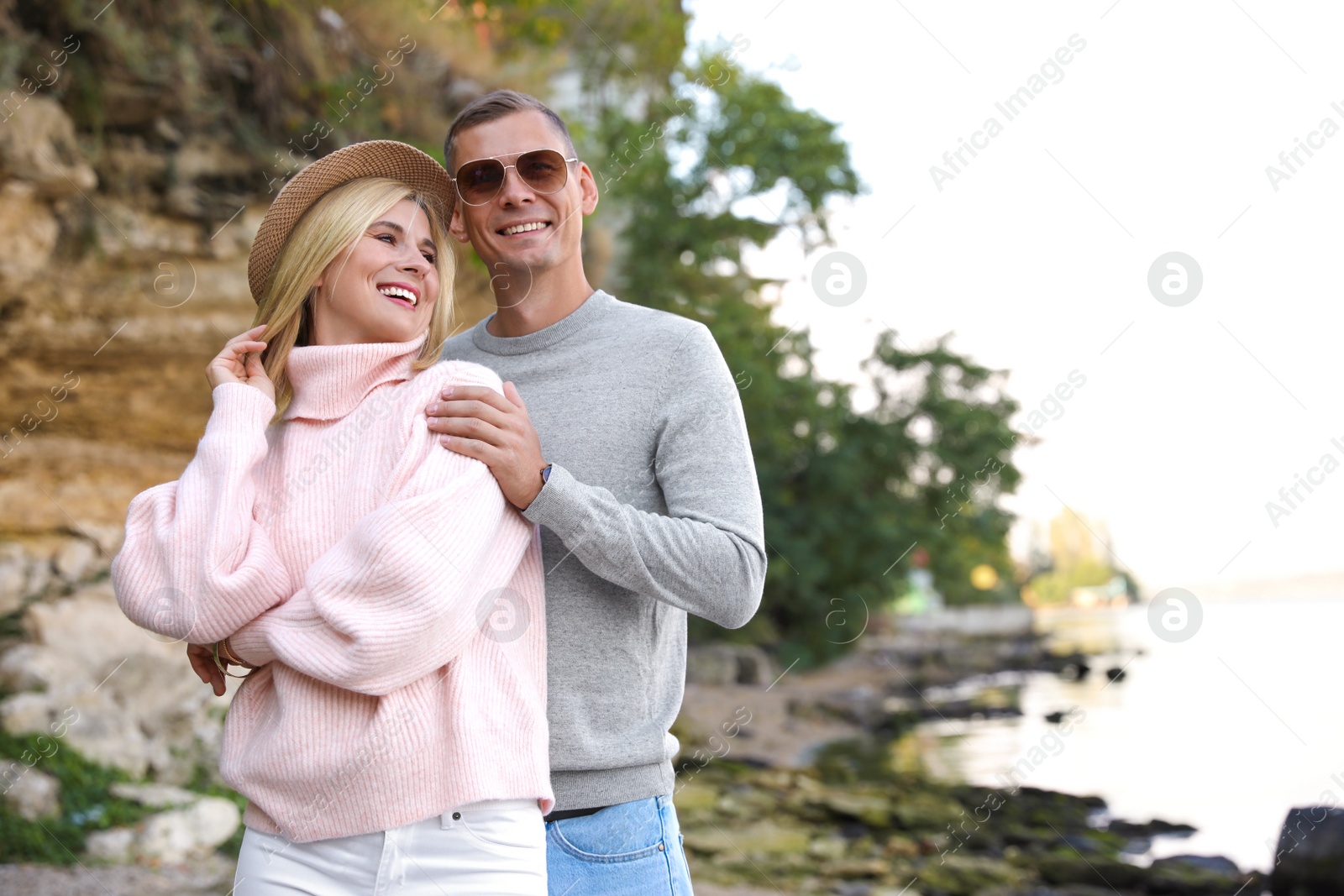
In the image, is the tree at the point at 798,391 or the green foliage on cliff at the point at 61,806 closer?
the green foliage on cliff at the point at 61,806

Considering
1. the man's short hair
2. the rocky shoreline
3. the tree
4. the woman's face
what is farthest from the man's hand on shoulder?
the tree

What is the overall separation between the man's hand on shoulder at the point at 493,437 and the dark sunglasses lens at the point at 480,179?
2.32 feet

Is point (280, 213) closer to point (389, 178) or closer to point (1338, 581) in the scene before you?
point (389, 178)

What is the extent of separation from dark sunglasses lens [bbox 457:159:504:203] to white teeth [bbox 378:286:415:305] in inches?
14.4

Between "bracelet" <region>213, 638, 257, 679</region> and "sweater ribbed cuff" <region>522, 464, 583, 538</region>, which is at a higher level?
"sweater ribbed cuff" <region>522, 464, 583, 538</region>

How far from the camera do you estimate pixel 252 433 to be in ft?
6.57

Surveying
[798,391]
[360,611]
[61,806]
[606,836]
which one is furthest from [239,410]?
[798,391]

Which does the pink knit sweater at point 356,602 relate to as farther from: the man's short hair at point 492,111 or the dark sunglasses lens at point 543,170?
the man's short hair at point 492,111

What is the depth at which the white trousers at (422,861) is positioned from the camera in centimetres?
173

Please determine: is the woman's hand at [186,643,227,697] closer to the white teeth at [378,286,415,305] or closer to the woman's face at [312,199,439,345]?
the woman's face at [312,199,439,345]

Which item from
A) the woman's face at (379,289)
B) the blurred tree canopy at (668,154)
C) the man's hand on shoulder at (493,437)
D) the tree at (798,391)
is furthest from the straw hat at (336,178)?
the tree at (798,391)

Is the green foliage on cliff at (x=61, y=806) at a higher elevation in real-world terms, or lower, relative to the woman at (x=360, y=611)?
lower

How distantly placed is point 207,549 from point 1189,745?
18.8 m

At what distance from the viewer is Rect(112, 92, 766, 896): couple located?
1.75 meters
